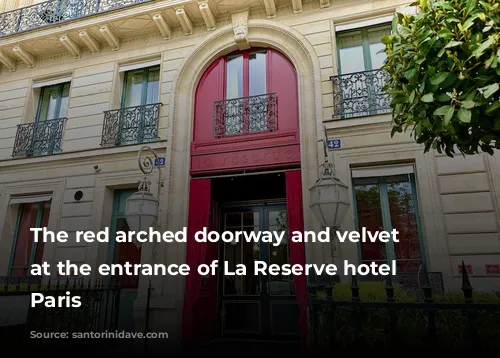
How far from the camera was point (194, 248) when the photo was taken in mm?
7109

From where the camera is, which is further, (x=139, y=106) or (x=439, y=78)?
(x=139, y=106)

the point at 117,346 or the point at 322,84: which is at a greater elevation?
the point at 322,84

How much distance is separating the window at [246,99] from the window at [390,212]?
87.5 inches

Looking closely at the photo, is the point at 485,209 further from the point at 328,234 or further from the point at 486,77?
the point at 486,77

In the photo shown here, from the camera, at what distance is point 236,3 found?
8.20 metres

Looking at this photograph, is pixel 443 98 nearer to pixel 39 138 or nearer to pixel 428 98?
pixel 428 98

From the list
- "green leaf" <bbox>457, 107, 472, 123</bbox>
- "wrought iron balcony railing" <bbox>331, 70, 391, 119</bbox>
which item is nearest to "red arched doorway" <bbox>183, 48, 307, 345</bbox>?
"wrought iron balcony railing" <bbox>331, 70, 391, 119</bbox>

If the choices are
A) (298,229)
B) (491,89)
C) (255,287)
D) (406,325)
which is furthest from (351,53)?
(406,325)

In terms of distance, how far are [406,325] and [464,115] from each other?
5.63 feet

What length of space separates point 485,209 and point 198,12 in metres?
7.11

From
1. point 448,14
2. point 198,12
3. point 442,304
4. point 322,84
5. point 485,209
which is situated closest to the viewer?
point 442,304

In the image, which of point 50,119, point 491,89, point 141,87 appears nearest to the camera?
point 491,89

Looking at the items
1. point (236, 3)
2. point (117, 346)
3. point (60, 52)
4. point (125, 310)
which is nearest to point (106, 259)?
point (125, 310)

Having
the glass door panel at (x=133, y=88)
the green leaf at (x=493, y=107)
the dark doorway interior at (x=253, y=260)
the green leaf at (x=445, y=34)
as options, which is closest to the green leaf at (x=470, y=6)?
the green leaf at (x=445, y=34)
